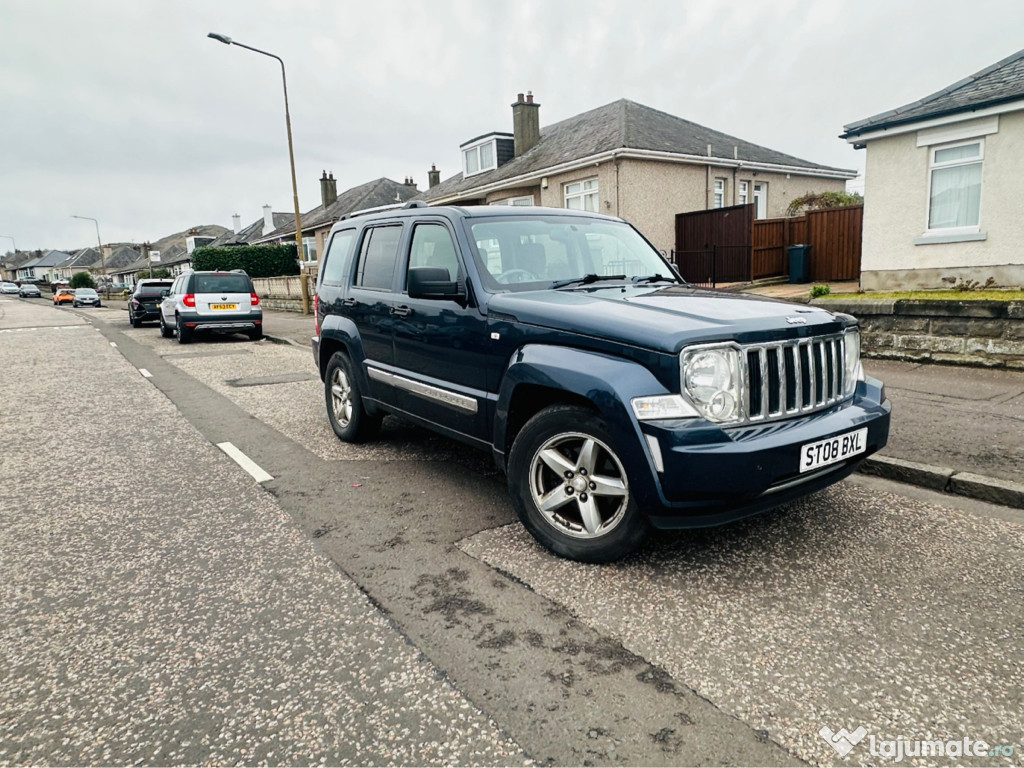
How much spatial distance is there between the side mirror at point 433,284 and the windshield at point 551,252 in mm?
219

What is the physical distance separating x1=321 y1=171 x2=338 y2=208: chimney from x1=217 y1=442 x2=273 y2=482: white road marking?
42.2 m

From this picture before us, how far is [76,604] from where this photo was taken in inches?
128

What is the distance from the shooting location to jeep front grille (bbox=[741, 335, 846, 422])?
325 centimetres

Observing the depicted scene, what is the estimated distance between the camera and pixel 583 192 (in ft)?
71.9

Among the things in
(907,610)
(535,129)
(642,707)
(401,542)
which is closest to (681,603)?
(642,707)

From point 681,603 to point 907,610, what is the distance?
1021mm

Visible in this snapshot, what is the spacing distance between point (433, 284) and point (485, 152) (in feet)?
84.3

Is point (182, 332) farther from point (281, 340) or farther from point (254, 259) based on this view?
point (254, 259)

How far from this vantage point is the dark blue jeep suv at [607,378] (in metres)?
3.11

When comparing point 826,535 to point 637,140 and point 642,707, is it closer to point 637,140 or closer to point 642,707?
point 642,707

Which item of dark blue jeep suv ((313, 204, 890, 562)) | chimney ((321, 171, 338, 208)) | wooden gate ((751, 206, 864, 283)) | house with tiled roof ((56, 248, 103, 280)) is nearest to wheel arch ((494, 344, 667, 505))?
dark blue jeep suv ((313, 204, 890, 562))

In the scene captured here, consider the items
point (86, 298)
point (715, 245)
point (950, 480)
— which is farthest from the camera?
point (86, 298)

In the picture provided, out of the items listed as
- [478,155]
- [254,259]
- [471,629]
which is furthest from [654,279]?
[254,259]

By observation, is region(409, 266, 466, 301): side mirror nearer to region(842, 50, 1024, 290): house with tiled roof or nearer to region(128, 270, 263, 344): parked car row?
region(842, 50, 1024, 290): house with tiled roof
